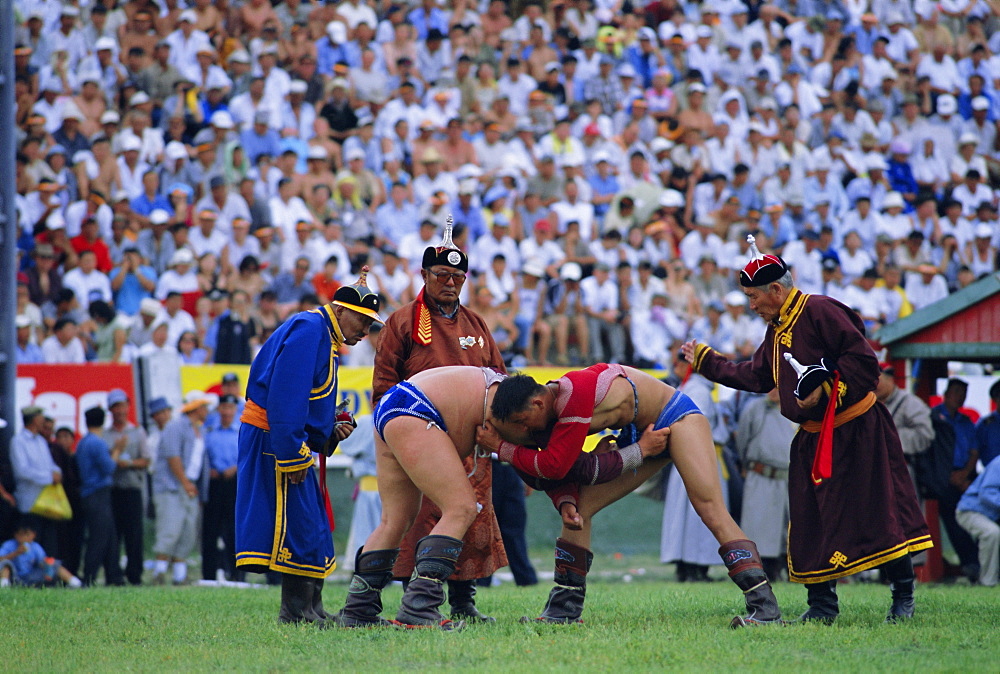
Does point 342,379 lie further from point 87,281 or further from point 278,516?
point 278,516

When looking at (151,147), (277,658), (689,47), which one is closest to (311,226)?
(151,147)

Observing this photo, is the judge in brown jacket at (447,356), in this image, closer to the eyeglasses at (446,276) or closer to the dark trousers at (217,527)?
the eyeglasses at (446,276)

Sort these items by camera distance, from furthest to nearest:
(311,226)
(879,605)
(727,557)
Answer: (311,226) → (879,605) → (727,557)

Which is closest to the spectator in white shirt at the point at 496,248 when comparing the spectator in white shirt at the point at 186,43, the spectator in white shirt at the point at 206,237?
the spectator in white shirt at the point at 206,237

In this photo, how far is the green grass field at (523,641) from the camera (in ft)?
18.7

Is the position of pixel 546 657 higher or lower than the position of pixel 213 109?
lower

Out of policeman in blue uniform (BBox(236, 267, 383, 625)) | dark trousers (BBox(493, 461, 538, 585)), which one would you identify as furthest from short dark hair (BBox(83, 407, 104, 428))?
policeman in blue uniform (BBox(236, 267, 383, 625))

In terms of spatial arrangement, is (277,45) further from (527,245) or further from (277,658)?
(277,658)

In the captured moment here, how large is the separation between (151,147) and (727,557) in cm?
1145

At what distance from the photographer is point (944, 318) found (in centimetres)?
1134

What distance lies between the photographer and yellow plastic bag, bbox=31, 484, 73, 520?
11.4 metres

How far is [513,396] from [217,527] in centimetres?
618

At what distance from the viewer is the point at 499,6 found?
20.3 m

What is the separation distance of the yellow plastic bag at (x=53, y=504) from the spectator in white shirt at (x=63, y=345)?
1.86 m
